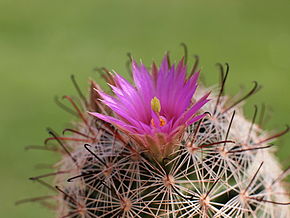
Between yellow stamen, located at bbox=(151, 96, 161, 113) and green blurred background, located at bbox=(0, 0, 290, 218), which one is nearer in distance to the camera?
yellow stamen, located at bbox=(151, 96, 161, 113)

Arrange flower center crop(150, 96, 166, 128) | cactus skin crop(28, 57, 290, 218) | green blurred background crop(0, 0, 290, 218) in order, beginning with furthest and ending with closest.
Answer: green blurred background crop(0, 0, 290, 218) < cactus skin crop(28, 57, 290, 218) < flower center crop(150, 96, 166, 128)

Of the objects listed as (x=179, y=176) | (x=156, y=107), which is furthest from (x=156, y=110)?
(x=179, y=176)

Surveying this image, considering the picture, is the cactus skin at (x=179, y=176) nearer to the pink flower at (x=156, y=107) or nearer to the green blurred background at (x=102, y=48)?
the pink flower at (x=156, y=107)

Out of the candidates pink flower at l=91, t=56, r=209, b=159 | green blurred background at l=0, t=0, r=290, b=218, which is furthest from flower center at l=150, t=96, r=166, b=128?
green blurred background at l=0, t=0, r=290, b=218

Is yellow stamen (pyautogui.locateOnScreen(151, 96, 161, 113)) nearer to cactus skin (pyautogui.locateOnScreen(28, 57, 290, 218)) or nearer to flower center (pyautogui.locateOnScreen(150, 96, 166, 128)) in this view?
flower center (pyautogui.locateOnScreen(150, 96, 166, 128))

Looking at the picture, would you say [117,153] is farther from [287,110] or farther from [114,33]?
[114,33]

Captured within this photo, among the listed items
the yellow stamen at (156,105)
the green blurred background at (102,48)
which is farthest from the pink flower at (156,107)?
the green blurred background at (102,48)
